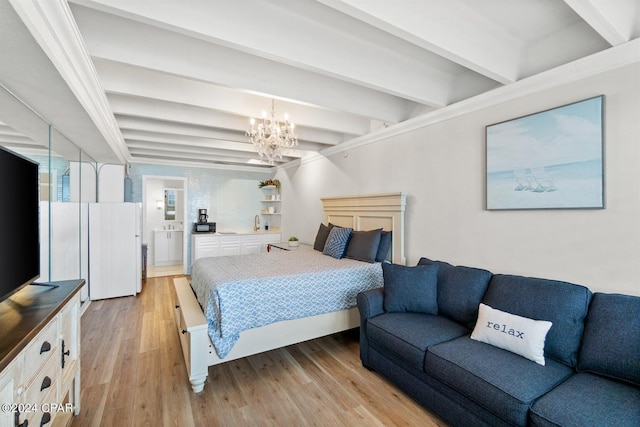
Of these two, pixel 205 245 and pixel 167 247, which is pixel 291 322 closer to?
pixel 205 245

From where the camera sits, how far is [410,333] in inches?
82.0

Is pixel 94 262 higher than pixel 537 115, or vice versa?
pixel 537 115

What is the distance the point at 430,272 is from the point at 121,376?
276 centimetres

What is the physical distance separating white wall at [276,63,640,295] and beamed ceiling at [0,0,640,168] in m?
0.29

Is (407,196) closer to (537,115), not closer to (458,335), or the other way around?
(537,115)

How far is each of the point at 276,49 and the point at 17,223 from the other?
1.75 meters

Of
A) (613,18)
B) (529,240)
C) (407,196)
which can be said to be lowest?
(529,240)

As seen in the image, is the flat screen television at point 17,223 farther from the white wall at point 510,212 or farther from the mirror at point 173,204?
the mirror at point 173,204

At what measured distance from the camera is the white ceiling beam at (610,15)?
4.78ft

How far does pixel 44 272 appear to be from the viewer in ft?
9.50

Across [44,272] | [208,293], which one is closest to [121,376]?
[208,293]

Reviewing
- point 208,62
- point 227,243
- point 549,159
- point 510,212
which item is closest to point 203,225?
point 227,243

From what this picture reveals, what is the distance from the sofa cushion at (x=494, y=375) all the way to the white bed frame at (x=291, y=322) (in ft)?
3.71

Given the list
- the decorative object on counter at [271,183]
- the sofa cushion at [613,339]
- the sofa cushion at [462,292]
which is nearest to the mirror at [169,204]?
the decorative object on counter at [271,183]
